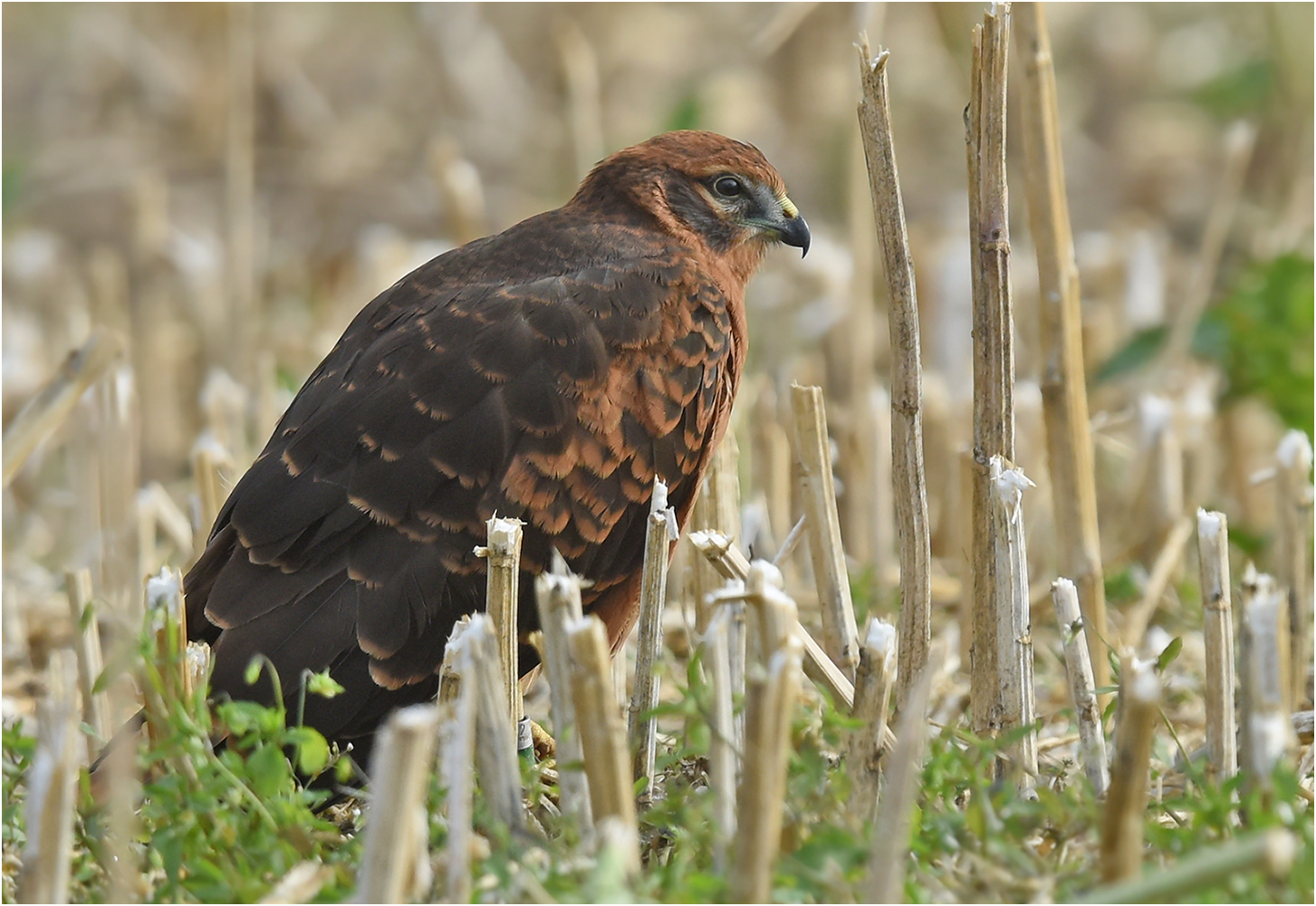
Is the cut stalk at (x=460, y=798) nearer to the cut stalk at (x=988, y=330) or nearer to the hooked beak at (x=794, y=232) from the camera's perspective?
the cut stalk at (x=988, y=330)

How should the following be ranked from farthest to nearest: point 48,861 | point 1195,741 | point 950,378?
1. point 950,378
2. point 1195,741
3. point 48,861

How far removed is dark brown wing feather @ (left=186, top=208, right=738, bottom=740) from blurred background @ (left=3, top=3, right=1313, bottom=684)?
395 millimetres

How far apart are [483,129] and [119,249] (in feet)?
7.31

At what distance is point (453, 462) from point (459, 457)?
0.06 ft

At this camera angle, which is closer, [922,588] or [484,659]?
[484,659]

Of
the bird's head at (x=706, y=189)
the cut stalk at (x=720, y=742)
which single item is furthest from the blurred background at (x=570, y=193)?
the cut stalk at (x=720, y=742)

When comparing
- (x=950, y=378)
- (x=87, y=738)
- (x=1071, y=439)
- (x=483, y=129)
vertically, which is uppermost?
(x=483, y=129)

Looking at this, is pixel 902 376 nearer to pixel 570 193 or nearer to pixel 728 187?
pixel 728 187

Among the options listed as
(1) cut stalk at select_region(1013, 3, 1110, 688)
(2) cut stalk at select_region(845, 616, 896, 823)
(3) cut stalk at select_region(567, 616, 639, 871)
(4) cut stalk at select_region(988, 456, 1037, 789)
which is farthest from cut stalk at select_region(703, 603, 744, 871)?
(1) cut stalk at select_region(1013, 3, 1110, 688)

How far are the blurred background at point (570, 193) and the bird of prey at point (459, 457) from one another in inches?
15.2

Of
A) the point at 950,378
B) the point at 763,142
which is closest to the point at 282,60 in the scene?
the point at 763,142

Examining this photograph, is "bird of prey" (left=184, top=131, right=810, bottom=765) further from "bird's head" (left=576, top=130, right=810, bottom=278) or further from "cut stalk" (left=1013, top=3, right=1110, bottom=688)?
"cut stalk" (left=1013, top=3, right=1110, bottom=688)

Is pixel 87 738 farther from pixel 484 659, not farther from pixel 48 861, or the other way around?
pixel 484 659

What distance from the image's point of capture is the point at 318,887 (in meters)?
2.14
